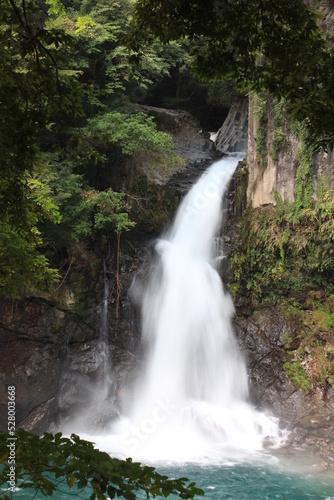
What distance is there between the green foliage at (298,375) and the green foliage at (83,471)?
30.3 ft

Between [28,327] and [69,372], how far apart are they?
156 centimetres

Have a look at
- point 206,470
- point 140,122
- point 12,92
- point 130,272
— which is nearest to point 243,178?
point 140,122

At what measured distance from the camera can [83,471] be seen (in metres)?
2.08

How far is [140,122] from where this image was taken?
13625 mm

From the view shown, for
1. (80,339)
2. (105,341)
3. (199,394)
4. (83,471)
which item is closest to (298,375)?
(199,394)

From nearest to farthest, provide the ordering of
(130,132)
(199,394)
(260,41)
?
(260,41) → (199,394) → (130,132)

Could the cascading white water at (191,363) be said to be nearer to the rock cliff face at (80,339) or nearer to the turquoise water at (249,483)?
the rock cliff face at (80,339)

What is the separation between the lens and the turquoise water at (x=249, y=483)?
7465 mm

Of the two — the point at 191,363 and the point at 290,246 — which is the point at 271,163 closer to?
the point at 290,246

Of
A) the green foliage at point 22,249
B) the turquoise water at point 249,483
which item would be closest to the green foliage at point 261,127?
the turquoise water at point 249,483

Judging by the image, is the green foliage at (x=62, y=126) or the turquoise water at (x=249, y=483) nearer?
the green foliage at (x=62, y=126)

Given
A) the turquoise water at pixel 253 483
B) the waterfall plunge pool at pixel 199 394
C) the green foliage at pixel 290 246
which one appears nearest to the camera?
the turquoise water at pixel 253 483

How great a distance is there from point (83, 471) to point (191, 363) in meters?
10.1

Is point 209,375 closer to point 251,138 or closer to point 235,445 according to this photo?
point 235,445
